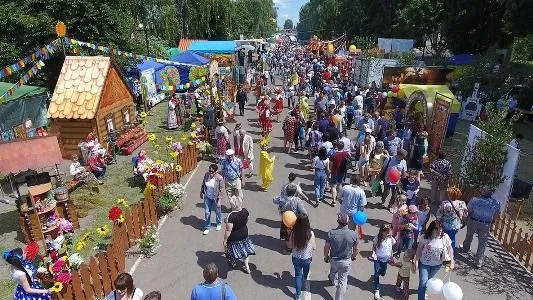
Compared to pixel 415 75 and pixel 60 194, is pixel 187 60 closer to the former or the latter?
pixel 415 75

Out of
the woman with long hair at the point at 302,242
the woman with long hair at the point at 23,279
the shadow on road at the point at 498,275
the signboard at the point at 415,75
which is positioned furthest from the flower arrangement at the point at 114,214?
the signboard at the point at 415,75

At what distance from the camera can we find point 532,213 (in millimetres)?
10312

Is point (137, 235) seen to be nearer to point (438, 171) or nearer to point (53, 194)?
point (53, 194)

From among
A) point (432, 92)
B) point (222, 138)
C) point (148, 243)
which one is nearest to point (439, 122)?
point (432, 92)

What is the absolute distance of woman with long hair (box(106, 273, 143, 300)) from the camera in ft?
15.0

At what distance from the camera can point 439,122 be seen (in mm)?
13117

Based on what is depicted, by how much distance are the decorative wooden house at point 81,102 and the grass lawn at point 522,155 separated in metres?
12.3

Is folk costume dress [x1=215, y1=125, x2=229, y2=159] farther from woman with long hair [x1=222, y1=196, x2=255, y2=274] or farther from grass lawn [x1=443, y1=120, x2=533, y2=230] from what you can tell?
grass lawn [x1=443, y1=120, x2=533, y2=230]

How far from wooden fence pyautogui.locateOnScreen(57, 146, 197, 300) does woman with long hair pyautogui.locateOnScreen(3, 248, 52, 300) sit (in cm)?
28

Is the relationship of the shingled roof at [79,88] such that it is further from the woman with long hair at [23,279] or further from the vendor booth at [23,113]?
the woman with long hair at [23,279]

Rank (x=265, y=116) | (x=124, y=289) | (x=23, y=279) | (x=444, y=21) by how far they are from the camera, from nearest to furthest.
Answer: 1. (x=124, y=289)
2. (x=23, y=279)
3. (x=265, y=116)
4. (x=444, y=21)

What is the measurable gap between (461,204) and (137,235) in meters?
6.72

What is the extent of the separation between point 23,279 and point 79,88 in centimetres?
975

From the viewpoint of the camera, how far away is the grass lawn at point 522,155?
1035 cm
